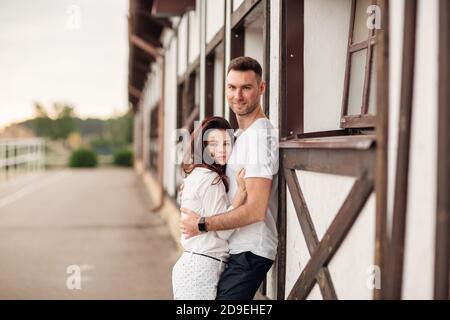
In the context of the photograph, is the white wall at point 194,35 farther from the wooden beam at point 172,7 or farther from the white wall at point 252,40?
the white wall at point 252,40

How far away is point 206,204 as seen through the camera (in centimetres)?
301

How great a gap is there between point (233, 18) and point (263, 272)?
2.50 metres

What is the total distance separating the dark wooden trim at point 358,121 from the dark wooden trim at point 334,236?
766 mm

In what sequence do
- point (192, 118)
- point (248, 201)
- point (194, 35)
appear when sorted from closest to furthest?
point (248, 201) < point (192, 118) < point (194, 35)

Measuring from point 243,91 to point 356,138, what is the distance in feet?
2.49

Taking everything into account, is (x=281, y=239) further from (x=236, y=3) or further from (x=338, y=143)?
(x=236, y=3)

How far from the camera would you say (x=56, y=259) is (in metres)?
6.78

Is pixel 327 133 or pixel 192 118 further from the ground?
pixel 192 118

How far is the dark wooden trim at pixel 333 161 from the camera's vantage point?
87.6 inches

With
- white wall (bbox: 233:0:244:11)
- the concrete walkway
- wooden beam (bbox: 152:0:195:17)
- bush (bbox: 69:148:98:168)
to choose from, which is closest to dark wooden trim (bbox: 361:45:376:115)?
white wall (bbox: 233:0:244:11)

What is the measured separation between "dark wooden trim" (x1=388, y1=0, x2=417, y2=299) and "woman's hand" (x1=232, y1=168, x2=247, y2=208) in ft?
3.41

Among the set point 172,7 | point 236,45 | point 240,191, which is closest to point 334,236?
point 240,191
